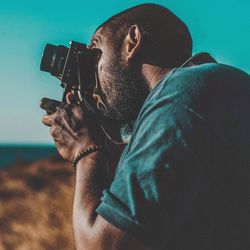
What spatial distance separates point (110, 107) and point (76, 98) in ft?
0.51

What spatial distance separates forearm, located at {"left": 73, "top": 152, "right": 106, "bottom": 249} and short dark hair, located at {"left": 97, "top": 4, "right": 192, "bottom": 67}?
1.65 feet

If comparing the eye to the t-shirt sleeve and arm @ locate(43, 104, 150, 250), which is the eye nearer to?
arm @ locate(43, 104, 150, 250)

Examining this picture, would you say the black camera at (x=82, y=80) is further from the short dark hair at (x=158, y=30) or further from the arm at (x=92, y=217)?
the arm at (x=92, y=217)

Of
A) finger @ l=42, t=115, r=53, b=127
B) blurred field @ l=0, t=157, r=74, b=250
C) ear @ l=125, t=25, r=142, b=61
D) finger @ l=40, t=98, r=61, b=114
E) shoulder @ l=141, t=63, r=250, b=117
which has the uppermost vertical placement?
shoulder @ l=141, t=63, r=250, b=117

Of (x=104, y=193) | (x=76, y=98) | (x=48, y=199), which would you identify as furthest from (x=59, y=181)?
(x=104, y=193)

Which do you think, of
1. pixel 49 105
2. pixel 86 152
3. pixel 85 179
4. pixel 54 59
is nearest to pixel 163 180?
pixel 85 179

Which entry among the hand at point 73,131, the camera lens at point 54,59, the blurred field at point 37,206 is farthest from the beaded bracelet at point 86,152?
the blurred field at point 37,206

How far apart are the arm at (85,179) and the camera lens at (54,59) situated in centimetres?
51

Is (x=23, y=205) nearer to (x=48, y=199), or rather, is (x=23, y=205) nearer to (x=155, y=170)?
(x=48, y=199)

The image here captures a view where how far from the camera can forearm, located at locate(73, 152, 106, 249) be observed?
205 cm

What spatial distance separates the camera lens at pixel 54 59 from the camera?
316 cm

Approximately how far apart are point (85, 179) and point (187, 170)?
0.40 metres

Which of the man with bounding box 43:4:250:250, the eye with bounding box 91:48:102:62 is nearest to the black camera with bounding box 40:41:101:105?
the eye with bounding box 91:48:102:62

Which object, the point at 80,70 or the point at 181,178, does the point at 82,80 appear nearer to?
the point at 80,70
